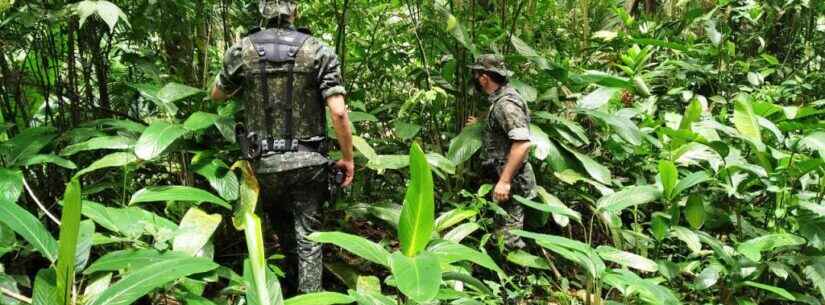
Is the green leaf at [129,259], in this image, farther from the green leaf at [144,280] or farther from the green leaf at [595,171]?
the green leaf at [595,171]

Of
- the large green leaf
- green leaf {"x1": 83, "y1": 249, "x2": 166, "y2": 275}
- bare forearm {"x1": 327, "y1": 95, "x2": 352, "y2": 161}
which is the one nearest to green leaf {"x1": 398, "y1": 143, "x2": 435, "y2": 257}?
green leaf {"x1": 83, "y1": 249, "x2": 166, "y2": 275}

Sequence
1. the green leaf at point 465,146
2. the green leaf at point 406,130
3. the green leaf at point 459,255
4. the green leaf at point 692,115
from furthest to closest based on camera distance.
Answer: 1. the green leaf at point 692,115
2. the green leaf at point 406,130
3. the green leaf at point 465,146
4. the green leaf at point 459,255

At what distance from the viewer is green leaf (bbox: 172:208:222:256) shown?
246 cm

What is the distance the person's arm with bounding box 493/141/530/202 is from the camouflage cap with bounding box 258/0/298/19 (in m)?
1.40

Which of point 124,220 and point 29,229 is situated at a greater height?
point 29,229

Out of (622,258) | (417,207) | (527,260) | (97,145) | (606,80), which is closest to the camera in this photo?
(417,207)

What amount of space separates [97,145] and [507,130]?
6.91 ft

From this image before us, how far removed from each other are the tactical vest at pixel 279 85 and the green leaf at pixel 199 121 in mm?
188

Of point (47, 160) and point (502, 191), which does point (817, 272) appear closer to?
point (502, 191)

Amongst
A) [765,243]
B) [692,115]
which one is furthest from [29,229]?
[692,115]

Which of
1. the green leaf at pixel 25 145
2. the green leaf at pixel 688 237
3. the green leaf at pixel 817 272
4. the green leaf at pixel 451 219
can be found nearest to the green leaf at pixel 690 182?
the green leaf at pixel 688 237

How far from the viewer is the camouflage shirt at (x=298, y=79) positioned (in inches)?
114

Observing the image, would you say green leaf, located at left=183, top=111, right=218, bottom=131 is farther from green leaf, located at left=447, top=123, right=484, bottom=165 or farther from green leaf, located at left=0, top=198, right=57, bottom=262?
green leaf, located at left=447, top=123, right=484, bottom=165

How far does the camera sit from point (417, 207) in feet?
4.61
